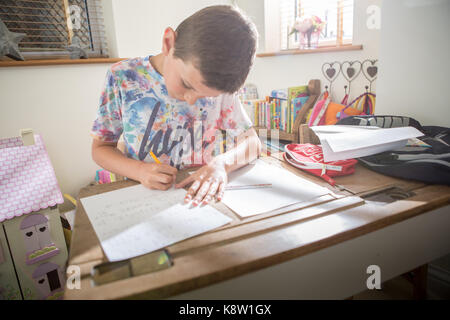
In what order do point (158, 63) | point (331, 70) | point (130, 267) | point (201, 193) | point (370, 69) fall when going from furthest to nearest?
point (331, 70) → point (370, 69) → point (158, 63) → point (201, 193) → point (130, 267)

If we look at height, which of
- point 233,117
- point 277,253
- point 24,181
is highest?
point 233,117

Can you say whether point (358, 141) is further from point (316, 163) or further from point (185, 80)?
point (185, 80)

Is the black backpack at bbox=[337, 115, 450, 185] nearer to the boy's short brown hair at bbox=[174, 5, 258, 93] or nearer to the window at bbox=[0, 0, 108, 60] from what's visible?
the boy's short brown hair at bbox=[174, 5, 258, 93]

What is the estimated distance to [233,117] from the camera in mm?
1131

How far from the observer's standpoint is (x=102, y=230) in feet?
1.93

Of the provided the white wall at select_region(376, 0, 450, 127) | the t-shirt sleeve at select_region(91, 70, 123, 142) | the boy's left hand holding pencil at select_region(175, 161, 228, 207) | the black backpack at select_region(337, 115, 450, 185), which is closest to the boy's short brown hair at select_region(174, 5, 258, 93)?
the boy's left hand holding pencil at select_region(175, 161, 228, 207)

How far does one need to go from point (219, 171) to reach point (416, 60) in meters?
0.93

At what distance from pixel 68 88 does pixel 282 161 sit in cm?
177

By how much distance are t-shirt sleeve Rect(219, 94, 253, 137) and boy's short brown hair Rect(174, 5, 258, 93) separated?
0.37m

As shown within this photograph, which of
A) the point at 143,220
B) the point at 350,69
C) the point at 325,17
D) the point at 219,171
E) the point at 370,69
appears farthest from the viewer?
the point at 325,17

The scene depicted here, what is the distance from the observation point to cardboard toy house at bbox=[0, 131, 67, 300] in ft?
4.23

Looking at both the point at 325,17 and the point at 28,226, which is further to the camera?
the point at 325,17

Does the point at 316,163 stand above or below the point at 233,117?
below

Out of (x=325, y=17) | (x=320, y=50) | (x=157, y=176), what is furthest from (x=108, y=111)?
(x=325, y=17)
